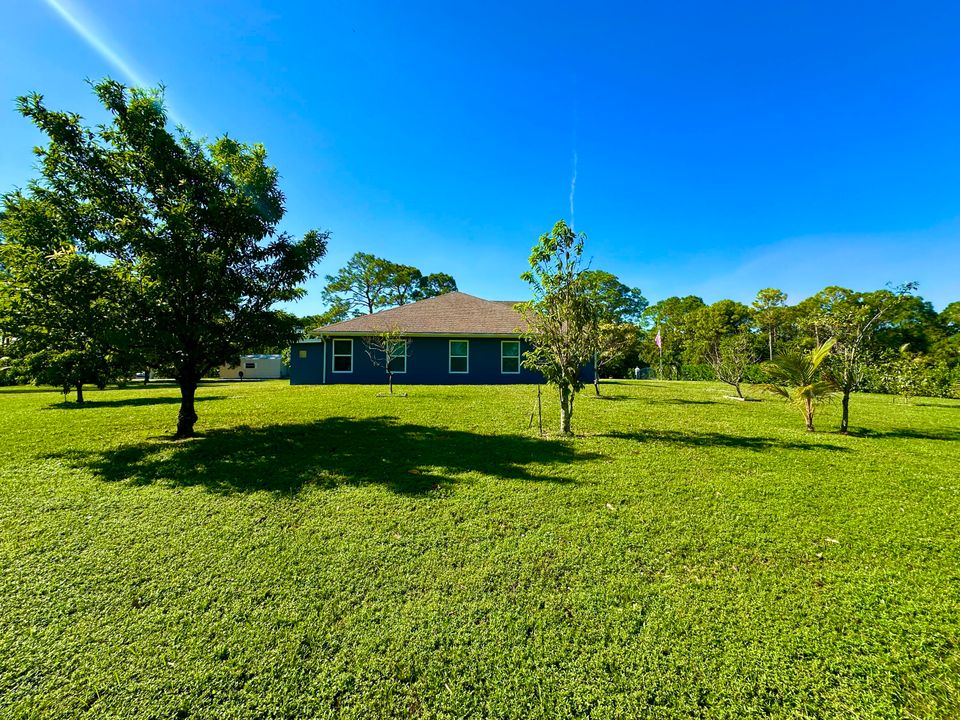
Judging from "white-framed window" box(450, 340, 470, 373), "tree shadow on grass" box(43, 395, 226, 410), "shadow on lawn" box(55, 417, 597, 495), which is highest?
"white-framed window" box(450, 340, 470, 373)

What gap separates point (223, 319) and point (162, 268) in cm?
155

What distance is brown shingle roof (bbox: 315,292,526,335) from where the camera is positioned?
15945mm

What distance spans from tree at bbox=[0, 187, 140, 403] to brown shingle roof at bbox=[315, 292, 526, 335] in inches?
379

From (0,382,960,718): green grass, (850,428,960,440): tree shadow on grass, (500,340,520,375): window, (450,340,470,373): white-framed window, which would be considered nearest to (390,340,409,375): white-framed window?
(450,340,470,373): white-framed window

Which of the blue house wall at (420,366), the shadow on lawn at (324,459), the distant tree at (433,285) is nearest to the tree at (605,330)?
the shadow on lawn at (324,459)

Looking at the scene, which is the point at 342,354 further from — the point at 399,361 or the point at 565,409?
the point at 565,409

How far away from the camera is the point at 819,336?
29.0ft

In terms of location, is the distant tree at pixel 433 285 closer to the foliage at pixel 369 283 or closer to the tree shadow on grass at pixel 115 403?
the foliage at pixel 369 283

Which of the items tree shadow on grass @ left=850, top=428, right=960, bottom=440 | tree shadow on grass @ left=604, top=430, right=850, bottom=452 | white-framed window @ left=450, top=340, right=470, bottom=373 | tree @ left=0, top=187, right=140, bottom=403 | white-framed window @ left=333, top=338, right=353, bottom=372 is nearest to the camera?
tree @ left=0, top=187, right=140, bottom=403

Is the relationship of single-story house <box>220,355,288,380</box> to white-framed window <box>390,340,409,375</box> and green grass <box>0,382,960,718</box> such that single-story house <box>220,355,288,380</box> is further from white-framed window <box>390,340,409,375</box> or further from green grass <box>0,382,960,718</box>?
green grass <box>0,382,960,718</box>

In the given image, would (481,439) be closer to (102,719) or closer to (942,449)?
(102,719)

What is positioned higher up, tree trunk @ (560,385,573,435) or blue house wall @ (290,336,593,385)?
blue house wall @ (290,336,593,385)

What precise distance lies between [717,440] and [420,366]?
11658 mm

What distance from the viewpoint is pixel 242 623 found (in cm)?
237
